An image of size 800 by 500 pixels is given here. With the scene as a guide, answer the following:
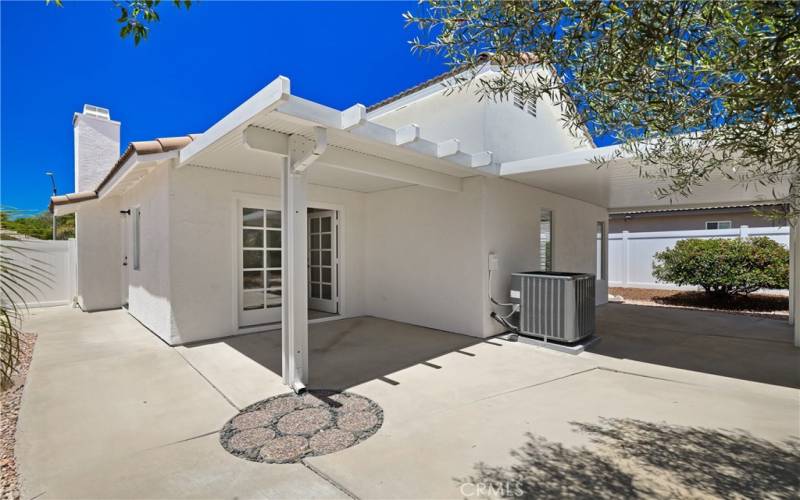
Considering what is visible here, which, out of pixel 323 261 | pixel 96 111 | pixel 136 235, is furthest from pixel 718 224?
pixel 96 111

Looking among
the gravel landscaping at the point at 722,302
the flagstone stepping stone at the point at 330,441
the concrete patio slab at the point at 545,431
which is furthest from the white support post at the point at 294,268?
the gravel landscaping at the point at 722,302

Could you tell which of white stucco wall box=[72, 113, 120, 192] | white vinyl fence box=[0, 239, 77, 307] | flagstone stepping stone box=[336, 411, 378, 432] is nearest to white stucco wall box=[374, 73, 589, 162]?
flagstone stepping stone box=[336, 411, 378, 432]

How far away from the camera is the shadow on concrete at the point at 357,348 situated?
4.66m

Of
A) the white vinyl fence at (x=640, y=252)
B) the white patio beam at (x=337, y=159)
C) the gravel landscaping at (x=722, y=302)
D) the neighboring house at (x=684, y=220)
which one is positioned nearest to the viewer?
the white patio beam at (x=337, y=159)

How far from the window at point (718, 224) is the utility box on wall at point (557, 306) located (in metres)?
13.5

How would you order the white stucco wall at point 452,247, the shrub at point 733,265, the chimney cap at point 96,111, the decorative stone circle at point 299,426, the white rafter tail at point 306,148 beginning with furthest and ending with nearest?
1. the chimney cap at point 96,111
2. the shrub at point 733,265
3. the white stucco wall at point 452,247
4. the white rafter tail at point 306,148
5. the decorative stone circle at point 299,426

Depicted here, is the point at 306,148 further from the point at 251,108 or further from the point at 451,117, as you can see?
the point at 451,117

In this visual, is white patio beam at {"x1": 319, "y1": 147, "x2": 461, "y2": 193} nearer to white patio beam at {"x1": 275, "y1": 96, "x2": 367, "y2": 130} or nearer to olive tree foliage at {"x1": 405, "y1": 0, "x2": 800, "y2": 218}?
white patio beam at {"x1": 275, "y1": 96, "x2": 367, "y2": 130}

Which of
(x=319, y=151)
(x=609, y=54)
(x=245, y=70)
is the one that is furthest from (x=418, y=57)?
(x=245, y=70)

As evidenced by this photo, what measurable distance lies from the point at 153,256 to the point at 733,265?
1398 centimetres

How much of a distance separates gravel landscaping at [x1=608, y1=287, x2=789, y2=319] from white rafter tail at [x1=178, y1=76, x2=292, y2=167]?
11.4 metres

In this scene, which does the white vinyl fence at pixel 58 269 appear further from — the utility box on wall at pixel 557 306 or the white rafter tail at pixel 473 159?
the utility box on wall at pixel 557 306

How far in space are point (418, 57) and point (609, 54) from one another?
1259 mm

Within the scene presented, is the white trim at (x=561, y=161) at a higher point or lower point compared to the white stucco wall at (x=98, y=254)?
higher
